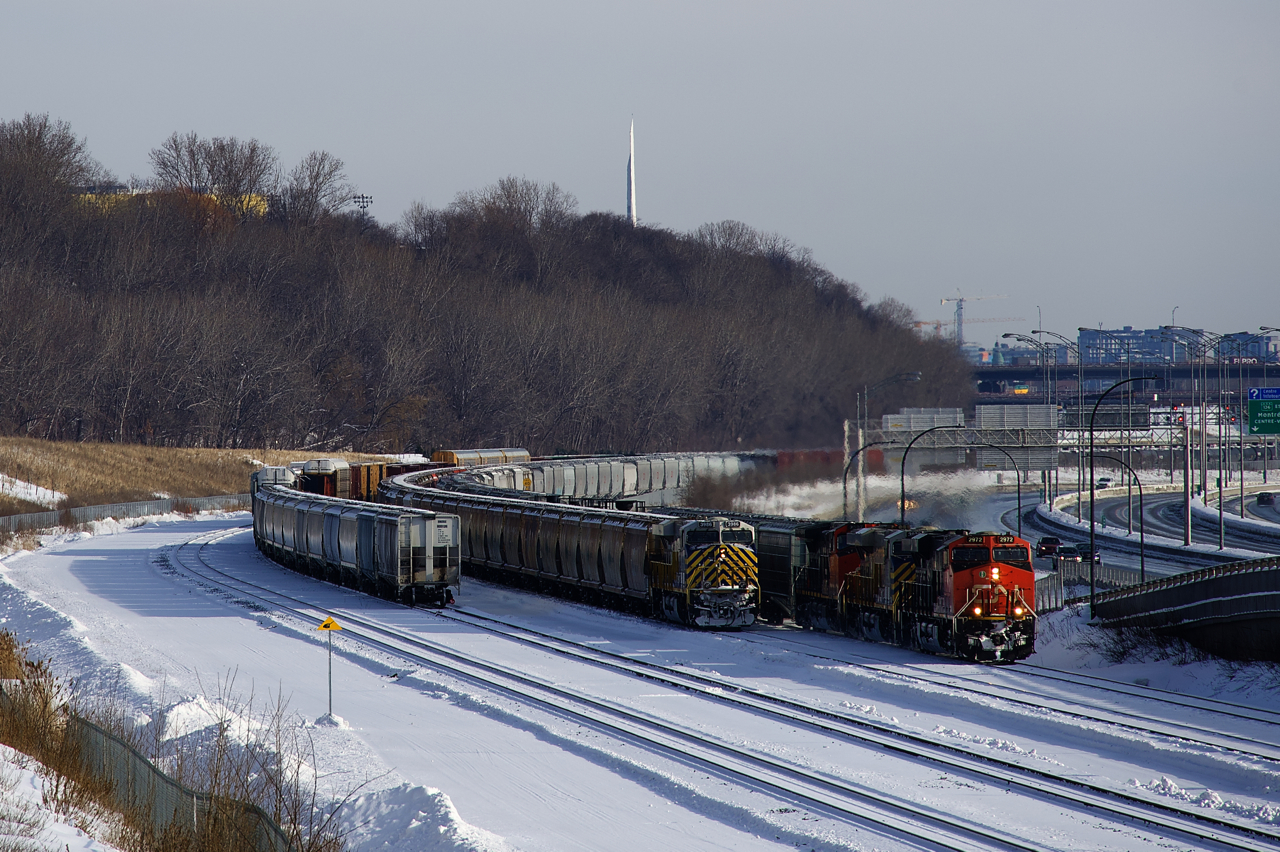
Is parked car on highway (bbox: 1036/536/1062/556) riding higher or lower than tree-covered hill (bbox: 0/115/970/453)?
lower

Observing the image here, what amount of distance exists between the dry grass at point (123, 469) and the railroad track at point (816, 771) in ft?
164

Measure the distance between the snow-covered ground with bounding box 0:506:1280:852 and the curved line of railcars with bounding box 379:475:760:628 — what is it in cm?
95

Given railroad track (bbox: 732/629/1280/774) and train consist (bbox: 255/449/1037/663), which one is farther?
train consist (bbox: 255/449/1037/663)

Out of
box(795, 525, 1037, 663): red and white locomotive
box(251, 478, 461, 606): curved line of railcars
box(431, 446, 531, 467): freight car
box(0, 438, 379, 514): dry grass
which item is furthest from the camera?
box(431, 446, 531, 467): freight car

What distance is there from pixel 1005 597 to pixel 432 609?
1767cm

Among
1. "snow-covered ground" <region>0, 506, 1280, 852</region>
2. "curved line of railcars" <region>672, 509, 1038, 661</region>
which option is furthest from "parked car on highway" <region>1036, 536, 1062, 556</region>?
"curved line of railcars" <region>672, 509, 1038, 661</region>

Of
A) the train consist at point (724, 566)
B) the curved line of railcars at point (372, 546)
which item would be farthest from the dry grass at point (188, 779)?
the curved line of railcars at point (372, 546)

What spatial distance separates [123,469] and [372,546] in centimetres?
5294

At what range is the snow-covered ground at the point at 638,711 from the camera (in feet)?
55.3

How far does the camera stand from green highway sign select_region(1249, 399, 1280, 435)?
54.6 metres

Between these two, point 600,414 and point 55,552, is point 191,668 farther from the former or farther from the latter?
point 600,414

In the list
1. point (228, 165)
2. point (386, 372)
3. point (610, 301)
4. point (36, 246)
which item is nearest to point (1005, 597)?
point (386, 372)

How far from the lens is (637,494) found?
305ft

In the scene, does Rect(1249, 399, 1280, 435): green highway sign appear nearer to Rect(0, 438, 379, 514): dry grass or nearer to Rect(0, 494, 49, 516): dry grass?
Rect(0, 494, 49, 516): dry grass
